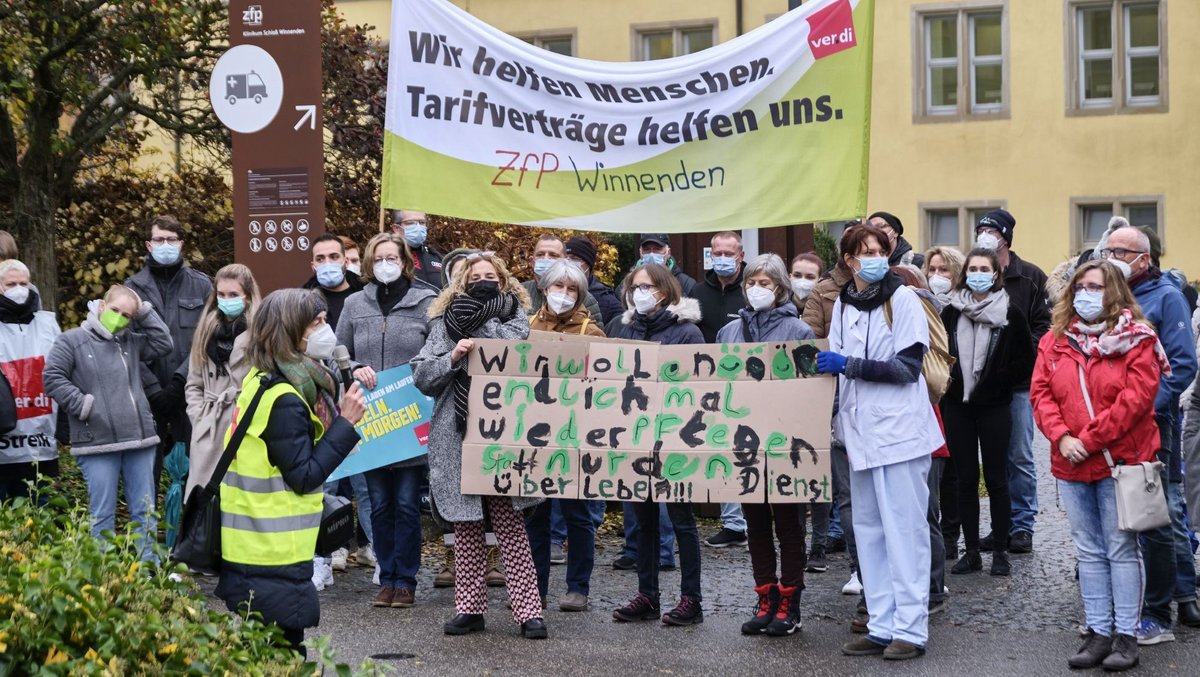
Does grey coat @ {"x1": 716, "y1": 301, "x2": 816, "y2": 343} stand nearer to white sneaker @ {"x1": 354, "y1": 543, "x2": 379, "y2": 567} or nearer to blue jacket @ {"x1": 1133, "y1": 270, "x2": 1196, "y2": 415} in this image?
blue jacket @ {"x1": 1133, "y1": 270, "x2": 1196, "y2": 415}

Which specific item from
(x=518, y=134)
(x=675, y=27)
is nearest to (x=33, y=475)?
(x=518, y=134)

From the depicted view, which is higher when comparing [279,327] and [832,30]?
[832,30]

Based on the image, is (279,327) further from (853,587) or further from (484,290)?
(853,587)

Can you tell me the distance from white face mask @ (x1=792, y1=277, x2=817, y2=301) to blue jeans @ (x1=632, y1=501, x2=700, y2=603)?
2.14 meters

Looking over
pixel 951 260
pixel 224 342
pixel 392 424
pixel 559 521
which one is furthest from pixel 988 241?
pixel 224 342

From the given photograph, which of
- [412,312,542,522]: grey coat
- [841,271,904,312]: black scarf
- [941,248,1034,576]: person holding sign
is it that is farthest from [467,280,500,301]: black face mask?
[941,248,1034,576]: person holding sign

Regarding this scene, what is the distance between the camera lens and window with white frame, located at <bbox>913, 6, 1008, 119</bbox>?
90.3ft

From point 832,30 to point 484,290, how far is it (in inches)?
107

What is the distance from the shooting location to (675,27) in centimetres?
2859

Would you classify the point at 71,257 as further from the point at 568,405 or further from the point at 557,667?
the point at 557,667

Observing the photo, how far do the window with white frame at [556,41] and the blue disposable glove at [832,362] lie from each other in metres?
22.1

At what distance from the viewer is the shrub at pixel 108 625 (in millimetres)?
4457

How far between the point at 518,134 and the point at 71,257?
636 cm

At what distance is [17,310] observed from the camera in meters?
9.41
